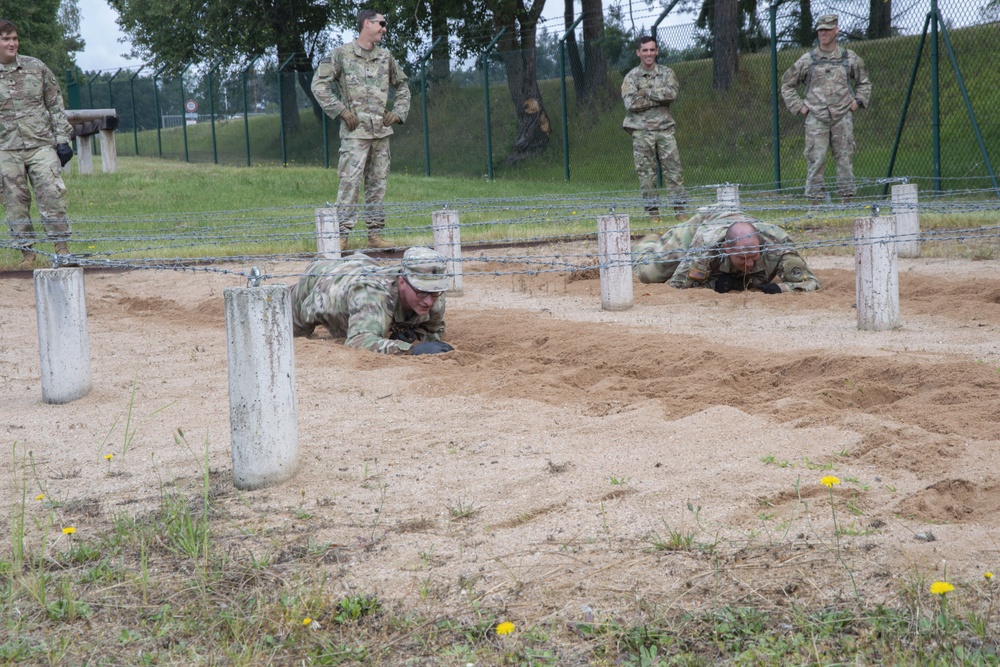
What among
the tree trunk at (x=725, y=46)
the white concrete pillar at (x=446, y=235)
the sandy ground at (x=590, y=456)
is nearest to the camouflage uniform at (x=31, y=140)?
the sandy ground at (x=590, y=456)

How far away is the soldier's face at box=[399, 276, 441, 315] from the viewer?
6.55m

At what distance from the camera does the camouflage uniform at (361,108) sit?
1077 centimetres

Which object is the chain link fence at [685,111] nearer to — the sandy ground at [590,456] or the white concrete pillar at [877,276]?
the white concrete pillar at [877,276]

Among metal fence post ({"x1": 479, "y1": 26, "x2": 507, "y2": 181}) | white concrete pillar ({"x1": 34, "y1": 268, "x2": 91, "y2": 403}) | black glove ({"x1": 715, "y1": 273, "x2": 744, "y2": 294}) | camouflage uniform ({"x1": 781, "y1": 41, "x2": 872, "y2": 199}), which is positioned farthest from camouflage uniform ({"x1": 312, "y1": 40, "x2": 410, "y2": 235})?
metal fence post ({"x1": 479, "y1": 26, "x2": 507, "y2": 181})

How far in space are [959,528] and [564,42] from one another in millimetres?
17299

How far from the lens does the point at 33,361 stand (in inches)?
262

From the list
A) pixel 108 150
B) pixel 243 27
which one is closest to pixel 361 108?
Result: pixel 108 150

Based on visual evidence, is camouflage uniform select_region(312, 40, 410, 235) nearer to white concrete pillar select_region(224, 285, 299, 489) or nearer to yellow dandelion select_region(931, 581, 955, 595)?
white concrete pillar select_region(224, 285, 299, 489)

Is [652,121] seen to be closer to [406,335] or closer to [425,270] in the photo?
[406,335]

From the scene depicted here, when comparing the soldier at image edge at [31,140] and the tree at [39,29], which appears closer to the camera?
the soldier at image edge at [31,140]

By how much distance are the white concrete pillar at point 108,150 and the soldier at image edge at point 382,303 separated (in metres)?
16.2

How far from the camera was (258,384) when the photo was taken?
3.89 m

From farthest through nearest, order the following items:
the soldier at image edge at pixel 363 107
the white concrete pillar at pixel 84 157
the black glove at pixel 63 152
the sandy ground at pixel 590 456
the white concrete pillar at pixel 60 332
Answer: the white concrete pillar at pixel 84 157 < the soldier at image edge at pixel 363 107 < the black glove at pixel 63 152 < the white concrete pillar at pixel 60 332 < the sandy ground at pixel 590 456

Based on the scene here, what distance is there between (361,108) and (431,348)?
16.6ft
